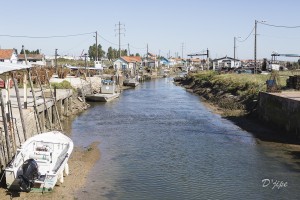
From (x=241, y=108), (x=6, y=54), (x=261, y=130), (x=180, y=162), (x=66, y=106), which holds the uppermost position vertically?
(x=6, y=54)

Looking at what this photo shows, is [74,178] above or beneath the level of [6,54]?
beneath

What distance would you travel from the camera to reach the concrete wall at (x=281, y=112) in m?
25.6

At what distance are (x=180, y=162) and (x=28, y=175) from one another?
848 cm

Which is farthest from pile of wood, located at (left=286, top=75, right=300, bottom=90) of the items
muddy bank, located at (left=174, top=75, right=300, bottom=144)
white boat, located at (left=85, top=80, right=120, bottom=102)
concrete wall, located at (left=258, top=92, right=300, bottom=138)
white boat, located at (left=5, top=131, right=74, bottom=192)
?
white boat, located at (left=5, top=131, right=74, bottom=192)

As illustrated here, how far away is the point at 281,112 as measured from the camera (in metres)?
28.1

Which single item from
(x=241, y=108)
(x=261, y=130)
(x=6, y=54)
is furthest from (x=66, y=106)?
(x=6, y=54)

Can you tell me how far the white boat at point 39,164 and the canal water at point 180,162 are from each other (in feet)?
4.48

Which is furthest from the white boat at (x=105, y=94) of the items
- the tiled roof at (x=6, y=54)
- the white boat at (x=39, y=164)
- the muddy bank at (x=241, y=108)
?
the white boat at (x=39, y=164)

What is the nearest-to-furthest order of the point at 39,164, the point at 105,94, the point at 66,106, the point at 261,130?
1. the point at 39,164
2. the point at 261,130
3. the point at 66,106
4. the point at 105,94

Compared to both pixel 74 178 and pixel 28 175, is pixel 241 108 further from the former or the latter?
pixel 28 175

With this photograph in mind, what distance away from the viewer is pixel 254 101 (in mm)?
36500

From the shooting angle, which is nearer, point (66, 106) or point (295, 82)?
point (66, 106)

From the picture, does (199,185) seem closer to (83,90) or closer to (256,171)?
(256,171)

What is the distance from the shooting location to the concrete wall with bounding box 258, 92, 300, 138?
25.6 meters
